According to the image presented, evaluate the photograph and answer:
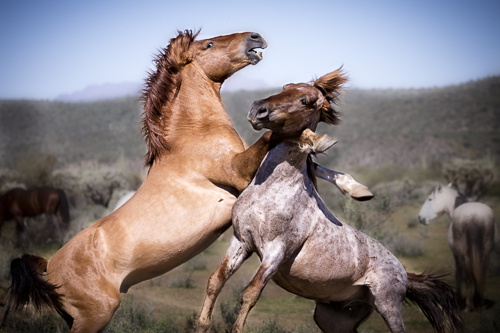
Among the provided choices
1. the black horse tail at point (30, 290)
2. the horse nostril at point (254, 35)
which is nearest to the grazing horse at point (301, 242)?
the horse nostril at point (254, 35)

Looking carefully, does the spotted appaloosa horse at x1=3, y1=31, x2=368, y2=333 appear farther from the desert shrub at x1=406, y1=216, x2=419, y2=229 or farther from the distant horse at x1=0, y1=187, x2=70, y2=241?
the desert shrub at x1=406, y1=216, x2=419, y2=229

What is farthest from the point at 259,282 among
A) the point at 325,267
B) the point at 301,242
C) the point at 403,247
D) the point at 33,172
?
the point at 33,172

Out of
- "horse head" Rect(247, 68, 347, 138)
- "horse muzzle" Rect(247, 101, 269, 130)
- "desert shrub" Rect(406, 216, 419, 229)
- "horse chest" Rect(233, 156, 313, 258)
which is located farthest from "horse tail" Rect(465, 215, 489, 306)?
"desert shrub" Rect(406, 216, 419, 229)

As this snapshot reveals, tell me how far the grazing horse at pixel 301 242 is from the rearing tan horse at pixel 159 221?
34 centimetres

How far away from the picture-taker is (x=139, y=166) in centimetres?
2872

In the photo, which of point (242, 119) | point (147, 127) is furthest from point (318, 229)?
point (242, 119)

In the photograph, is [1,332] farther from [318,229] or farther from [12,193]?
[12,193]

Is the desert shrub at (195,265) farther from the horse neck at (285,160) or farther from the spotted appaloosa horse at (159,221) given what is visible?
the horse neck at (285,160)

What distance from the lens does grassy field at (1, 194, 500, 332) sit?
586cm

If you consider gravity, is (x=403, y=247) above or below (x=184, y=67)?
below

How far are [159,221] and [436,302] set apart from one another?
2.64 m

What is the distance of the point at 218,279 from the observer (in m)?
3.02

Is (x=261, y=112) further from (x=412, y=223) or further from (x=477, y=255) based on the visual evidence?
(x=412, y=223)

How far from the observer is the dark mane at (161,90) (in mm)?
3867
